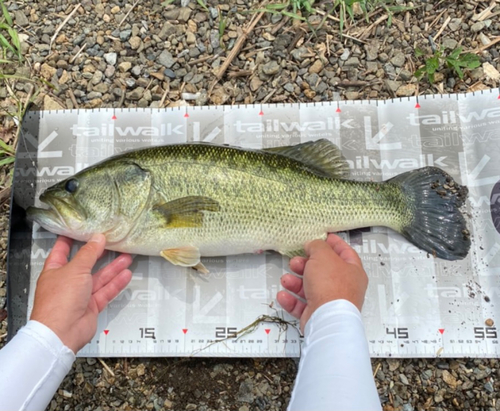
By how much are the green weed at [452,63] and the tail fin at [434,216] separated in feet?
3.10

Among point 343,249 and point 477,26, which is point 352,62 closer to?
point 477,26

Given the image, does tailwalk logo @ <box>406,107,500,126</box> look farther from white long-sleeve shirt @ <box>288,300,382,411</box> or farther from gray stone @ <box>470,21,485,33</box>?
white long-sleeve shirt @ <box>288,300,382,411</box>

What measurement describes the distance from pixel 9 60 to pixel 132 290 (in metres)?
2.42

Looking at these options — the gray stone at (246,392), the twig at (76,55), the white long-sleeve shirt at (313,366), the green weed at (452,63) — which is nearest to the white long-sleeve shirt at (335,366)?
the white long-sleeve shirt at (313,366)

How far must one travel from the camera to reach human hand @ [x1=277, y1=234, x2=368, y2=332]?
8.74 feet

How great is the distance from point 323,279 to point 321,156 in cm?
102

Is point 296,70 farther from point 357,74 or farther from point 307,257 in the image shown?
point 307,257

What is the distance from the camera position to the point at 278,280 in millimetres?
3342

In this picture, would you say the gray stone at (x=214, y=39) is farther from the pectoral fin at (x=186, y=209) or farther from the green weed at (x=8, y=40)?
the green weed at (x=8, y=40)

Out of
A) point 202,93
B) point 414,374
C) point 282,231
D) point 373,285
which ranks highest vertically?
point 202,93

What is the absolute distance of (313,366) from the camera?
7.63ft

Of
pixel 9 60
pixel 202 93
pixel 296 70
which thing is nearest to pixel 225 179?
pixel 202 93

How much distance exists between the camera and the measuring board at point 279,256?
323cm

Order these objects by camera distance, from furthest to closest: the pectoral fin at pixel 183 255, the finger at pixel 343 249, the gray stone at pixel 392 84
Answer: the gray stone at pixel 392 84, the pectoral fin at pixel 183 255, the finger at pixel 343 249
